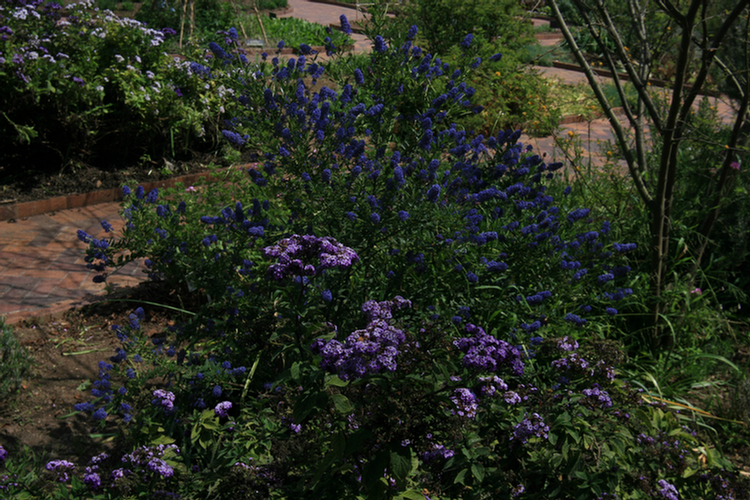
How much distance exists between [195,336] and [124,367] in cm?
50

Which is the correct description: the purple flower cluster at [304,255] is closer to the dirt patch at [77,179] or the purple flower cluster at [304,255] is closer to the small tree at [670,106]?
the small tree at [670,106]

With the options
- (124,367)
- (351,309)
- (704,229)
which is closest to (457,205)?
(351,309)

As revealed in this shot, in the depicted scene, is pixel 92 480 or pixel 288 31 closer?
pixel 92 480

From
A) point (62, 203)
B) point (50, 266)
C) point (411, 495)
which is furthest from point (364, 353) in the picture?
point (62, 203)

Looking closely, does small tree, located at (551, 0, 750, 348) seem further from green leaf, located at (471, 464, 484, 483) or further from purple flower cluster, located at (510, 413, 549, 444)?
green leaf, located at (471, 464, 484, 483)

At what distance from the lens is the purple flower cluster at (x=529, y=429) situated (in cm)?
233

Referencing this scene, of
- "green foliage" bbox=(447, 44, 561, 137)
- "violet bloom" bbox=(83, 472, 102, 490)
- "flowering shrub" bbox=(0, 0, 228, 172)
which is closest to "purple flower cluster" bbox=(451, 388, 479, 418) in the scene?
"violet bloom" bbox=(83, 472, 102, 490)

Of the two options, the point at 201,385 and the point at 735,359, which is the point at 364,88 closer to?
the point at 201,385

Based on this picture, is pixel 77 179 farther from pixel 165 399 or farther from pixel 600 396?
pixel 600 396

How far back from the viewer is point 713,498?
265 centimetres

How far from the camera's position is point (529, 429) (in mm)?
2330

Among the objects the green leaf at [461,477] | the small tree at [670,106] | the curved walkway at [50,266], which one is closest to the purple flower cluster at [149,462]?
the green leaf at [461,477]

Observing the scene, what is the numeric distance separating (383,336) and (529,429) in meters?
0.73

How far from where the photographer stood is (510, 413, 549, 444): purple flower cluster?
2.33m
